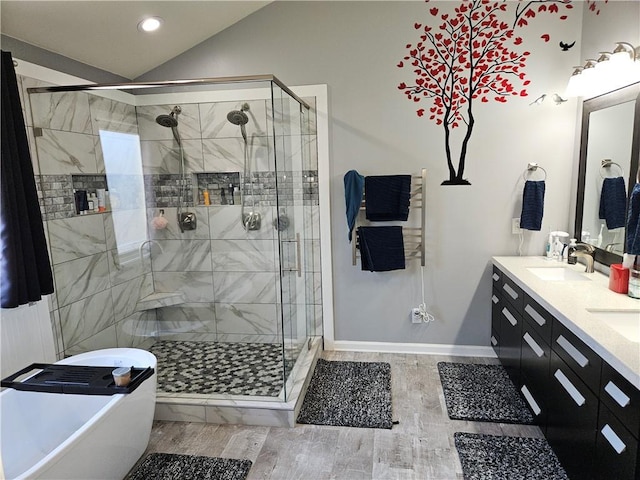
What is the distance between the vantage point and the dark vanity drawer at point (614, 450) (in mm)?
1499

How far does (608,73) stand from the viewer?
2506 millimetres

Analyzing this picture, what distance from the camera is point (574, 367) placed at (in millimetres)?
1938

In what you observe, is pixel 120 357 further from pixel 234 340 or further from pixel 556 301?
pixel 556 301

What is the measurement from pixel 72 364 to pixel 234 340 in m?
1.58

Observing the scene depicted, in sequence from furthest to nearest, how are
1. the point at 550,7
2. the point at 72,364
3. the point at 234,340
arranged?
the point at 234,340, the point at 550,7, the point at 72,364

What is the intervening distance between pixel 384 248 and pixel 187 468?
1994 mm

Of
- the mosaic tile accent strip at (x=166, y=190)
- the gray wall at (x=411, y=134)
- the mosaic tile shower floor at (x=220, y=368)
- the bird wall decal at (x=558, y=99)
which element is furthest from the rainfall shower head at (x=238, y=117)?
the bird wall decal at (x=558, y=99)

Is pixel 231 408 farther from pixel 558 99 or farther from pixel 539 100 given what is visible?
pixel 558 99

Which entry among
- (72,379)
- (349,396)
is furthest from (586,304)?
(72,379)

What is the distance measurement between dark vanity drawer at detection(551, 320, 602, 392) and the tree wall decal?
5.00ft

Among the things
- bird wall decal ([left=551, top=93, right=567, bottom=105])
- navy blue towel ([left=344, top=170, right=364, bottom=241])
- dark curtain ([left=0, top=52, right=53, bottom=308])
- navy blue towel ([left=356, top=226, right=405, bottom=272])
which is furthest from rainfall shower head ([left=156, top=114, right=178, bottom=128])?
bird wall decal ([left=551, top=93, right=567, bottom=105])

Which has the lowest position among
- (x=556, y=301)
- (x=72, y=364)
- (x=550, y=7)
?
(x=72, y=364)

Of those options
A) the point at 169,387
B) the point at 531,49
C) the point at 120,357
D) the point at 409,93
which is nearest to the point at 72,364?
the point at 120,357

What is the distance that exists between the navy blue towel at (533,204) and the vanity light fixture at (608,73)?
65 centimetres
